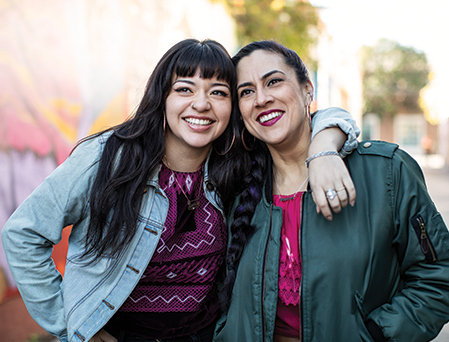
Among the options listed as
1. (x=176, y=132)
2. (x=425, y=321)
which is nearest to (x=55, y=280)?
(x=176, y=132)

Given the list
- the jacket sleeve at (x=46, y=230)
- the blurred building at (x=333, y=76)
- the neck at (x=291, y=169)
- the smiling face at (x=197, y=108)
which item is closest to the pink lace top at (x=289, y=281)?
the neck at (x=291, y=169)

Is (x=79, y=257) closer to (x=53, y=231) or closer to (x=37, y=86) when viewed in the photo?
(x=53, y=231)

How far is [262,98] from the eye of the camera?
88.7 inches

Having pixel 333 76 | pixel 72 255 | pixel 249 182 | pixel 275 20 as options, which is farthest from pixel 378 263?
Result: pixel 333 76

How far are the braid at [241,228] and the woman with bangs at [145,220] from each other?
0.33 feet

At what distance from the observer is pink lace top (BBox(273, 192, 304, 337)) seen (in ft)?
6.75

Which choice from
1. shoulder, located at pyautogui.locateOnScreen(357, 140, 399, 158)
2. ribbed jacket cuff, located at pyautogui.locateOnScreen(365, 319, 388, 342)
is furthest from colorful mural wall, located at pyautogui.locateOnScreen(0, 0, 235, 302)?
ribbed jacket cuff, located at pyautogui.locateOnScreen(365, 319, 388, 342)

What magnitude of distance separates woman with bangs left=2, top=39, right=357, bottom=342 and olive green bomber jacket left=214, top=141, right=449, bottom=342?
25 cm

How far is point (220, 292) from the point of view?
7.54 feet

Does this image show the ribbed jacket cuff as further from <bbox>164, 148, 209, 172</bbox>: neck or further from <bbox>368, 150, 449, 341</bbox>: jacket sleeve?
<bbox>164, 148, 209, 172</bbox>: neck

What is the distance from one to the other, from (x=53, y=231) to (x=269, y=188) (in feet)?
3.81

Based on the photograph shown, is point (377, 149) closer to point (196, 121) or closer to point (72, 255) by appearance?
point (196, 121)

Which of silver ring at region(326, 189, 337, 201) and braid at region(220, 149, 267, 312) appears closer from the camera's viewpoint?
silver ring at region(326, 189, 337, 201)

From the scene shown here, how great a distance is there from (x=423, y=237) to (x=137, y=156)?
1.48 m
